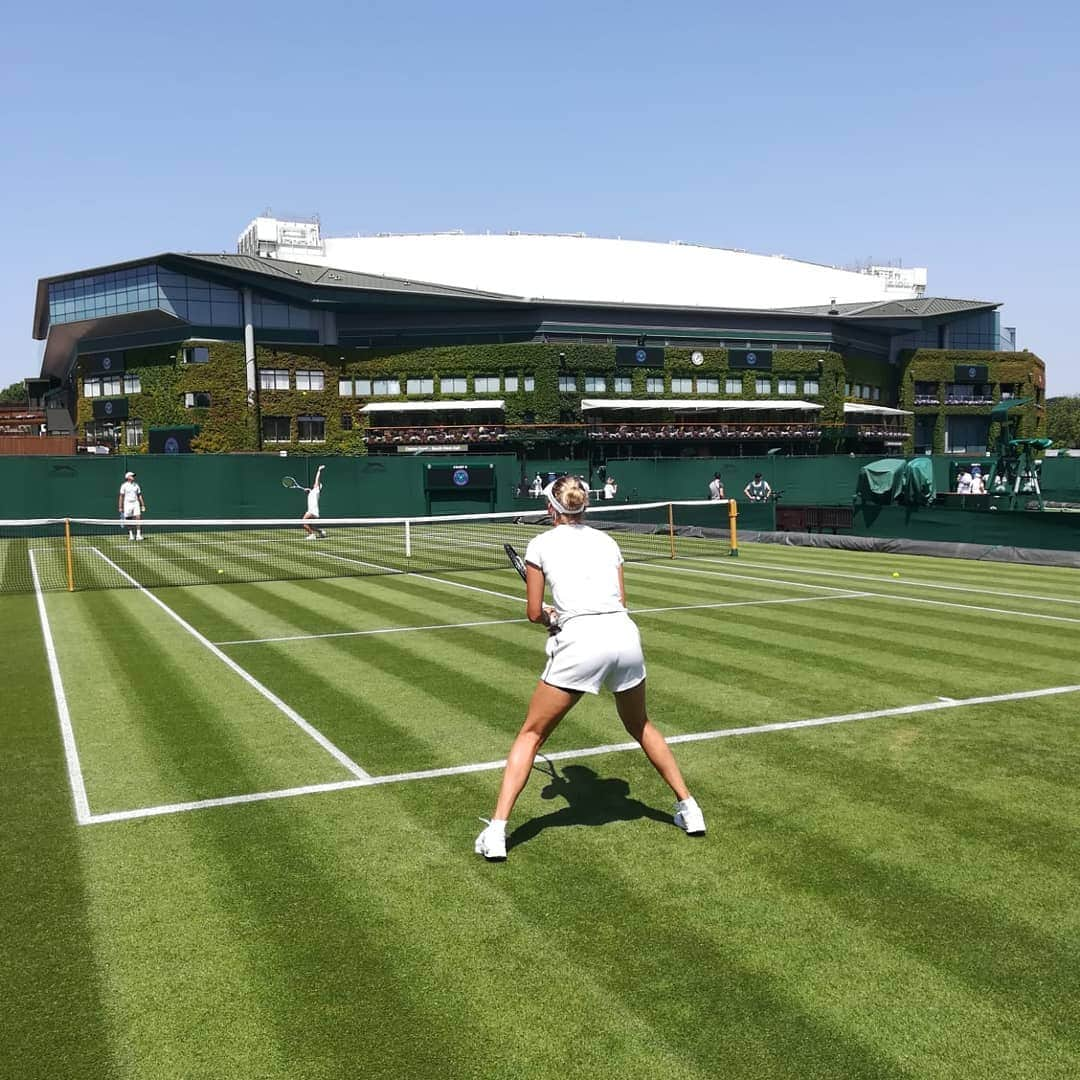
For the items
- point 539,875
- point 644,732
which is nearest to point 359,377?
point 644,732

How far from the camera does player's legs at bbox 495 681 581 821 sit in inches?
229

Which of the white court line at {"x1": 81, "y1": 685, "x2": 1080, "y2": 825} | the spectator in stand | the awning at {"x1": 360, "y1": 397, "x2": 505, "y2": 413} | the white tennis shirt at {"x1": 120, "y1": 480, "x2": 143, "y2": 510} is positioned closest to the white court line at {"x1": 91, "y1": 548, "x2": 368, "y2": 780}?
the white court line at {"x1": 81, "y1": 685, "x2": 1080, "y2": 825}

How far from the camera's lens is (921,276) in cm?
11506

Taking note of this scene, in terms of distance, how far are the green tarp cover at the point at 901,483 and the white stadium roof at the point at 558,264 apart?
58835 millimetres

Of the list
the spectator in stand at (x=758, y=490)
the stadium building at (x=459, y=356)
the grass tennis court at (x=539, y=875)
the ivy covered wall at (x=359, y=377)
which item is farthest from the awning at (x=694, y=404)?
the grass tennis court at (x=539, y=875)

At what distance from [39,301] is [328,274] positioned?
25.7 m

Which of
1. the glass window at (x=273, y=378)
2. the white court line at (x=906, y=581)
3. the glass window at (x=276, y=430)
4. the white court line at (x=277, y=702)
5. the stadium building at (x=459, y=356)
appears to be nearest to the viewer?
the white court line at (x=277, y=702)

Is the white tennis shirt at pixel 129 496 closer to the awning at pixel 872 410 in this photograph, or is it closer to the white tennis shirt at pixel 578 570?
the white tennis shirt at pixel 578 570

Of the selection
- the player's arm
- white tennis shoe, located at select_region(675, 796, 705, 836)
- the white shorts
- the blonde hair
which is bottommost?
white tennis shoe, located at select_region(675, 796, 705, 836)

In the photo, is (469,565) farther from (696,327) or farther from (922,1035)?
(696,327)

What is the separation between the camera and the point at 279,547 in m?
30.9

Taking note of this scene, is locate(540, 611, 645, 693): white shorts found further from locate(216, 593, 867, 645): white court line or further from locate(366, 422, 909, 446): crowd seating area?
locate(366, 422, 909, 446): crowd seating area

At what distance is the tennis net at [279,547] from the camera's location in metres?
22.5

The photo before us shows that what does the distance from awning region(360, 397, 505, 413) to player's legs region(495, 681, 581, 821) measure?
230 feet
